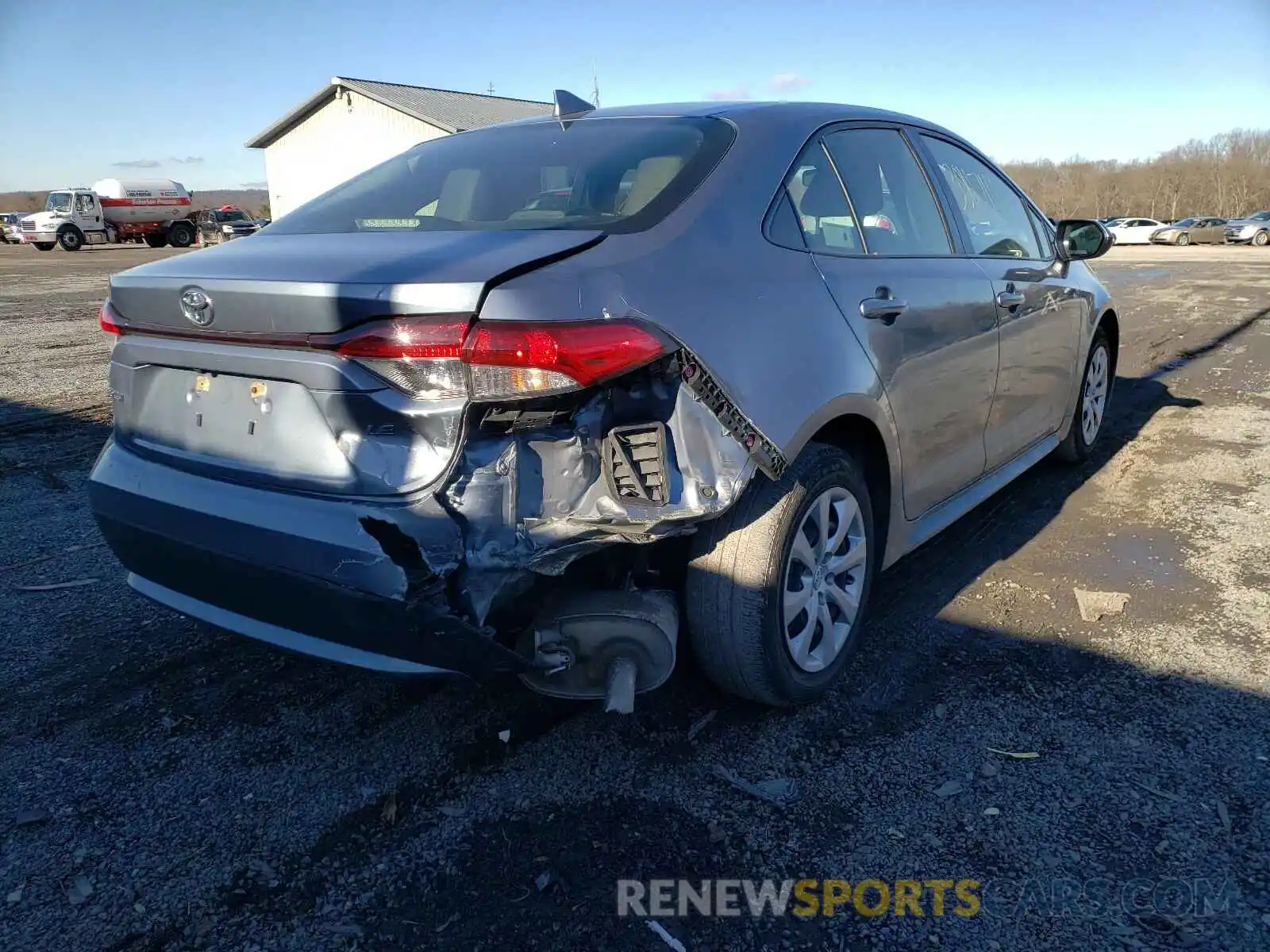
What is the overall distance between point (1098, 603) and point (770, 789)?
182cm

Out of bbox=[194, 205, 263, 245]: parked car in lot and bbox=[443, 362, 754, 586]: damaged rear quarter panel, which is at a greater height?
bbox=[194, 205, 263, 245]: parked car in lot

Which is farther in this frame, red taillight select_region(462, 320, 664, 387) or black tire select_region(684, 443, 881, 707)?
black tire select_region(684, 443, 881, 707)

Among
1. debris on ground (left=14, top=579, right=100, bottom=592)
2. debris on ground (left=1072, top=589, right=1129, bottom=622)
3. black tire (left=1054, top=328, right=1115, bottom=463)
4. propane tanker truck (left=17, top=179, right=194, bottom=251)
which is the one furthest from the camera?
propane tanker truck (left=17, top=179, right=194, bottom=251)

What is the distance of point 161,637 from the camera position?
10.5ft

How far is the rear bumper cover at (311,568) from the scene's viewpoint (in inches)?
78.8

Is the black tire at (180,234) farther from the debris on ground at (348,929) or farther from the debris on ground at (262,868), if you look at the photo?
the debris on ground at (348,929)

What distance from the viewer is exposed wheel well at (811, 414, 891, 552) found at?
273cm

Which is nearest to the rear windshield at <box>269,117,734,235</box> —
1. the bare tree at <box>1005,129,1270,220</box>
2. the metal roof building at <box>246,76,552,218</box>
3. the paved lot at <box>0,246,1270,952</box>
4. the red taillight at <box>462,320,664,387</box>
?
the red taillight at <box>462,320,664,387</box>

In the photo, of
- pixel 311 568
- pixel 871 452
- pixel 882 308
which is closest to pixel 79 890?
pixel 311 568

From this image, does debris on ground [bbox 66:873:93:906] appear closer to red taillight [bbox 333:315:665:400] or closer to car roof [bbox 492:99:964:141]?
red taillight [bbox 333:315:665:400]

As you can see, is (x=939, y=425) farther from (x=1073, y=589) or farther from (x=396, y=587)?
(x=396, y=587)

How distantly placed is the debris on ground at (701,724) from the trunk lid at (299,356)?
3.81 ft

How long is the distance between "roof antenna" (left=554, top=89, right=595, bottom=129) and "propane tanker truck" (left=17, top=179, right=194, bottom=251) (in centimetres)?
4306

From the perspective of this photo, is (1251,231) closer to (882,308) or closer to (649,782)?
(882,308)
